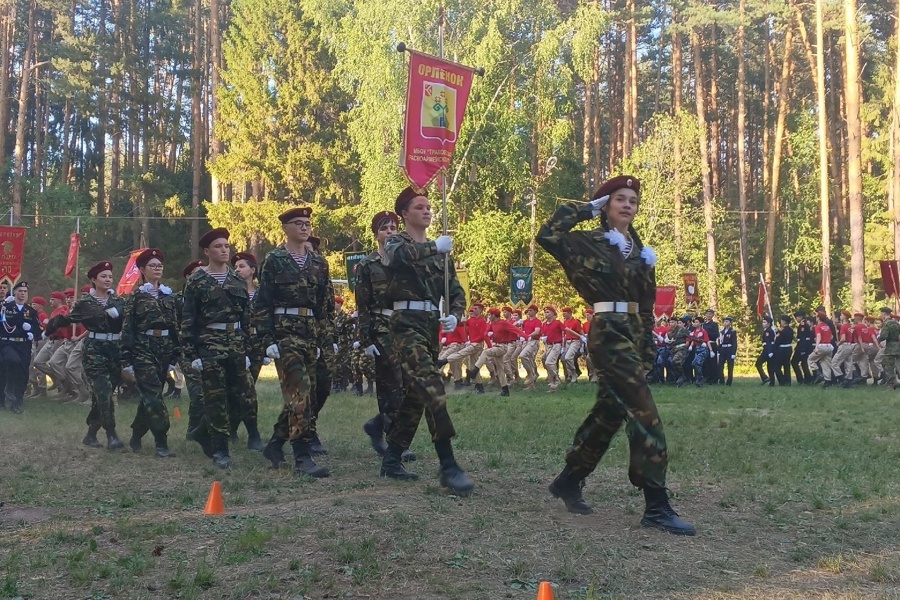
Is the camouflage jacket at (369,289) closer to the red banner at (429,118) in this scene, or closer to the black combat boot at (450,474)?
the black combat boot at (450,474)

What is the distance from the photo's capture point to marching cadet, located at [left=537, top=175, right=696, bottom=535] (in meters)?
6.14

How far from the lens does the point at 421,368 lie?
7316mm

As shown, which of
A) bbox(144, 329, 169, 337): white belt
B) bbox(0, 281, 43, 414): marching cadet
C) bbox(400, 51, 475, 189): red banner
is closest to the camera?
bbox(144, 329, 169, 337): white belt

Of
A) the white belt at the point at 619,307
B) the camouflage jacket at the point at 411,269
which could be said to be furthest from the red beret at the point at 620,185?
the camouflage jacket at the point at 411,269

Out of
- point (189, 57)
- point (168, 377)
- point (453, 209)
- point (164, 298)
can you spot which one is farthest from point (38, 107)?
point (164, 298)

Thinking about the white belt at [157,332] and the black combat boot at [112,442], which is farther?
the black combat boot at [112,442]

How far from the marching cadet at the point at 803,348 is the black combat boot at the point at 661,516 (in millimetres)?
20164

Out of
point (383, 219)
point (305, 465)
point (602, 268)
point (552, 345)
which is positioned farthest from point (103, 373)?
point (552, 345)

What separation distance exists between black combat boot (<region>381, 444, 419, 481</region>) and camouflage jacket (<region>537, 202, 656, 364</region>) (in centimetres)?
242

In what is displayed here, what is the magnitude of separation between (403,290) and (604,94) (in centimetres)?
4745

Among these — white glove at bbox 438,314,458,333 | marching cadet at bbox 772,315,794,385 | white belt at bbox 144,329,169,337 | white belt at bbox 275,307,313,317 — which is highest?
white belt at bbox 275,307,313,317

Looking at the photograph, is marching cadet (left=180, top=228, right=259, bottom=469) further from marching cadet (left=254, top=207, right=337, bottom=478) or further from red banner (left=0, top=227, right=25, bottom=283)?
red banner (left=0, top=227, right=25, bottom=283)

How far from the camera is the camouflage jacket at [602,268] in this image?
6.34 metres

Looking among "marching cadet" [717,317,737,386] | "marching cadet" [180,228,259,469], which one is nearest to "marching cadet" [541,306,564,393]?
"marching cadet" [717,317,737,386]
